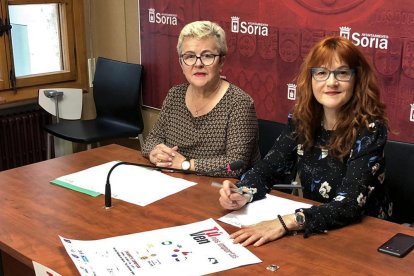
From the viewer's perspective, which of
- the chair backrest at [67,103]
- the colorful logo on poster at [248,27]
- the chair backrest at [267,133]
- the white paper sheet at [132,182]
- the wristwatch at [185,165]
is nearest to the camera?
the white paper sheet at [132,182]

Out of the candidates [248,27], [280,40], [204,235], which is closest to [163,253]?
[204,235]

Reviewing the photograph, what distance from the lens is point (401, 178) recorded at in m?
2.08

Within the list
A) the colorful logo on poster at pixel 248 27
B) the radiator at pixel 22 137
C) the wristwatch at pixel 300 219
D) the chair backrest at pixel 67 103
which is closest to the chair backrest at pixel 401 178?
the wristwatch at pixel 300 219

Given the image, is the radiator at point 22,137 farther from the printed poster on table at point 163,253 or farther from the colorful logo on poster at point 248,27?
the printed poster on table at point 163,253

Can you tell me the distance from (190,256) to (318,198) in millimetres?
653

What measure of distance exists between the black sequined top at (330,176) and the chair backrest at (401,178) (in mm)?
136

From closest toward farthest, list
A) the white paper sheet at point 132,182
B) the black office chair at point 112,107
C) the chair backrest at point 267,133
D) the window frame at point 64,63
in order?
the white paper sheet at point 132,182
the chair backrest at point 267,133
the black office chair at point 112,107
the window frame at point 64,63

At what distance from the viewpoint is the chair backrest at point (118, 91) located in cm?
389

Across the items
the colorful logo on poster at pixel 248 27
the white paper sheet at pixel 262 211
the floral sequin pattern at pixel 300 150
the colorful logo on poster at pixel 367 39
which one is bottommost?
the white paper sheet at pixel 262 211

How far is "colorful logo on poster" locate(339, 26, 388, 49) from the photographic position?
2.68 m

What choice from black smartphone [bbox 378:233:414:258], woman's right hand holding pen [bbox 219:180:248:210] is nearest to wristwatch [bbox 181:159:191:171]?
woman's right hand holding pen [bbox 219:180:248:210]

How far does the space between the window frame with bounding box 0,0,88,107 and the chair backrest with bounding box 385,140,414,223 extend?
2763 mm

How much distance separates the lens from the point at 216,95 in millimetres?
2361

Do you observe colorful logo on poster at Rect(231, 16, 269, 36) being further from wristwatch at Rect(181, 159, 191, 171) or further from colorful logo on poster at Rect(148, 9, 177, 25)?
wristwatch at Rect(181, 159, 191, 171)
